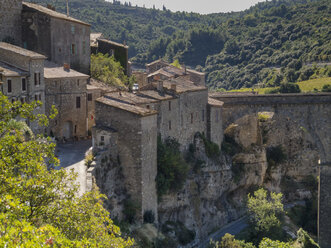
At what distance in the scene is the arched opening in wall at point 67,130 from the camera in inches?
1591

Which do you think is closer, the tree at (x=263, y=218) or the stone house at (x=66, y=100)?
the stone house at (x=66, y=100)

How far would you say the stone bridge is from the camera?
2100 inches

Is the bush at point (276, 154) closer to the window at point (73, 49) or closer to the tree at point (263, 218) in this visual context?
the tree at point (263, 218)

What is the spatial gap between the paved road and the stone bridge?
17.6 metres

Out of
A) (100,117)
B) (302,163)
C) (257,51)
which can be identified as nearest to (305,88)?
(302,163)

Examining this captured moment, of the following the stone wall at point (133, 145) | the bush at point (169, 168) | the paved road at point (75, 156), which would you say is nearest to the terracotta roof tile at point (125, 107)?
the stone wall at point (133, 145)

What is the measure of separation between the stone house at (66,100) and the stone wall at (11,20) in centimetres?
308

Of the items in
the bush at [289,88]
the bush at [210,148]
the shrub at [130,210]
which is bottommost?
the shrub at [130,210]

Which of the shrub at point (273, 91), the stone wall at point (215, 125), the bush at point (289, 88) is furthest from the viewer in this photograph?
the shrub at point (273, 91)

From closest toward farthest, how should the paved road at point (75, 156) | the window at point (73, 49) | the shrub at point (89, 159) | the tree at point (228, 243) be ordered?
1. the paved road at point (75, 156)
2. the shrub at point (89, 159)
3. the tree at point (228, 243)
4. the window at point (73, 49)

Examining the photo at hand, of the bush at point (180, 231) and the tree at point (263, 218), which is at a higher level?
the bush at point (180, 231)

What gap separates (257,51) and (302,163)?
5607cm

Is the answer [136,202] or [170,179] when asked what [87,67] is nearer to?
[170,179]

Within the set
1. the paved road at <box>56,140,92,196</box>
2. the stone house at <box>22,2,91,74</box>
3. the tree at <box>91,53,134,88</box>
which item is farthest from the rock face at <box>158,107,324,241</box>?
the stone house at <box>22,2,91,74</box>
